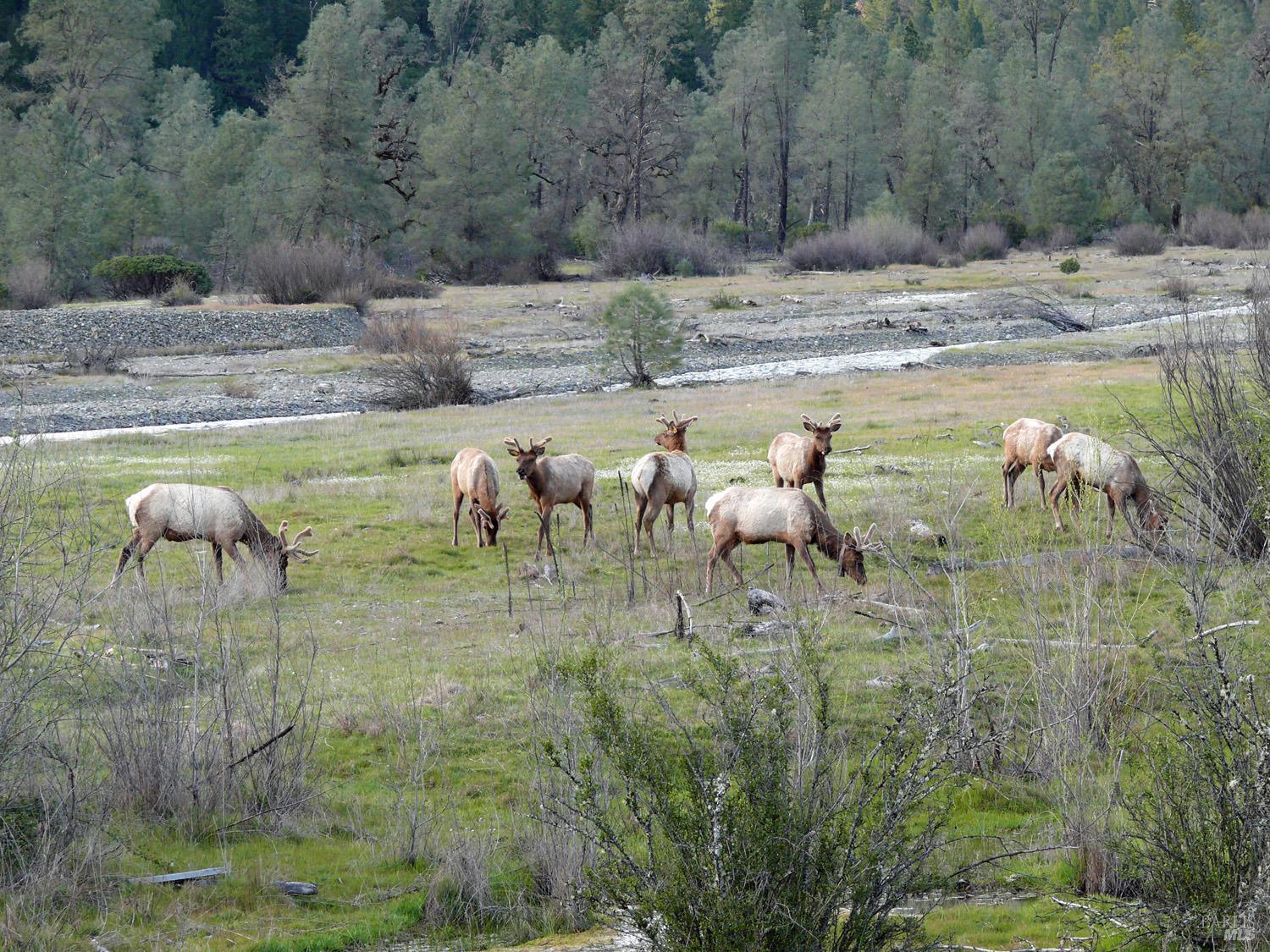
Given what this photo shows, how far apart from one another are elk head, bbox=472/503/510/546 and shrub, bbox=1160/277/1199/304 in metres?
41.0

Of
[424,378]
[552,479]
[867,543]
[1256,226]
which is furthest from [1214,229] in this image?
[867,543]

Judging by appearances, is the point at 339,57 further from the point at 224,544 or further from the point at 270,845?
the point at 270,845

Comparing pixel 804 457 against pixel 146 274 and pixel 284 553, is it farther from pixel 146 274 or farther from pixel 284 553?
pixel 146 274

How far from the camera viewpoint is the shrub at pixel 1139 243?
76.6 metres

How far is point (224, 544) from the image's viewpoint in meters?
15.3

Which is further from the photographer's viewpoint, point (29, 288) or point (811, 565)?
point (29, 288)

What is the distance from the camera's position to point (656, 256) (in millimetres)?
73938

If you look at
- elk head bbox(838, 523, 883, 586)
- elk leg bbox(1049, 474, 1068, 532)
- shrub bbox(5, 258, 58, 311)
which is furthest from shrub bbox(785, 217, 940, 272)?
elk head bbox(838, 523, 883, 586)

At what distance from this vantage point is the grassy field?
7.68 m

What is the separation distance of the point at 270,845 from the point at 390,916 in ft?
3.67

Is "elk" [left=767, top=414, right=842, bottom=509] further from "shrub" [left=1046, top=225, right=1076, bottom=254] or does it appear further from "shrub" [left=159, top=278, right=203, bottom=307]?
"shrub" [left=1046, top=225, right=1076, bottom=254]

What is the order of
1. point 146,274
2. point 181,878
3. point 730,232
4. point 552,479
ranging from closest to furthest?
point 181,878 → point 552,479 → point 146,274 → point 730,232

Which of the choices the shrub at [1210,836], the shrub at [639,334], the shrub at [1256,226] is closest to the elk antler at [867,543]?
the shrub at [1210,836]

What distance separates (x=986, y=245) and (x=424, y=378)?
53.1 m
